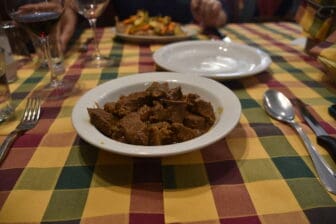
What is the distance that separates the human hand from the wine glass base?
23.9 inches

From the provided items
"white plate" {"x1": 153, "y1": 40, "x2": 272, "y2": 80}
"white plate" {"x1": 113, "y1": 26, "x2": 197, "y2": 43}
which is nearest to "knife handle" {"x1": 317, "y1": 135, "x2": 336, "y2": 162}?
"white plate" {"x1": 153, "y1": 40, "x2": 272, "y2": 80}

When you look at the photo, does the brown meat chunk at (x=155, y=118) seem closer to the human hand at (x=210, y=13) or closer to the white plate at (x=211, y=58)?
the white plate at (x=211, y=58)

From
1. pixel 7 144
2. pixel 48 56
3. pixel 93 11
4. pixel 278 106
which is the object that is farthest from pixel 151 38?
pixel 7 144

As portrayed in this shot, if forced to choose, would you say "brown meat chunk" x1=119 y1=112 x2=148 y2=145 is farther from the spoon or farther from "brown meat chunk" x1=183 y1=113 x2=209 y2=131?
the spoon

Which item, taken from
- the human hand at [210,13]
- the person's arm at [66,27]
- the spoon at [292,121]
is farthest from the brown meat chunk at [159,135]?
the human hand at [210,13]

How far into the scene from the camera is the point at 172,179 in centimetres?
52

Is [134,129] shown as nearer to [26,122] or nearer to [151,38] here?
[26,122]

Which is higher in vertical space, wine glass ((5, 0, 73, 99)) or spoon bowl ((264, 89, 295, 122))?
wine glass ((5, 0, 73, 99))

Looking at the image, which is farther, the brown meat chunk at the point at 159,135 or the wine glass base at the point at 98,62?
the wine glass base at the point at 98,62

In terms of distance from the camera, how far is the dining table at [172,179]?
0.45 m

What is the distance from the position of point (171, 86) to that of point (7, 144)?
387 mm

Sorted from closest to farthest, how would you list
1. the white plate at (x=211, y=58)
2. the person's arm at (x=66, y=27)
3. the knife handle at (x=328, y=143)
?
the knife handle at (x=328, y=143) < the white plate at (x=211, y=58) < the person's arm at (x=66, y=27)

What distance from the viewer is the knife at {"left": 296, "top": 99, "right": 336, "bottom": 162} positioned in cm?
56

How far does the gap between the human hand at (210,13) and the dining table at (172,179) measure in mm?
821
